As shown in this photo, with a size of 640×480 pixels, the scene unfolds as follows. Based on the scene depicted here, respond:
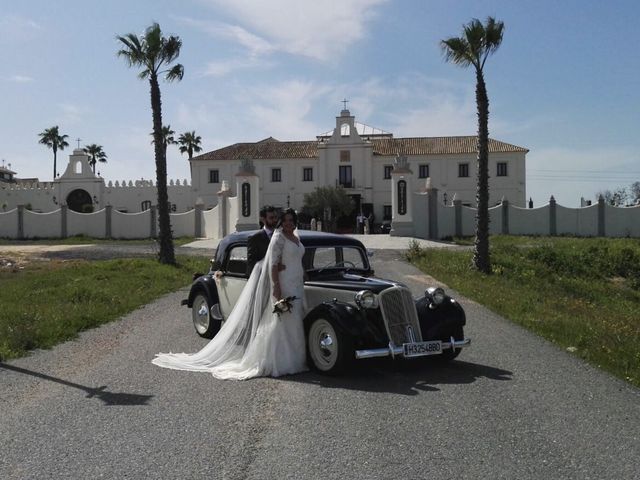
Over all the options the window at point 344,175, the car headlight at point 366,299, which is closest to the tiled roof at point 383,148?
the window at point 344,175

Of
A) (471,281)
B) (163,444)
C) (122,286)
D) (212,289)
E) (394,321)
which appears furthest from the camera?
(471,281)

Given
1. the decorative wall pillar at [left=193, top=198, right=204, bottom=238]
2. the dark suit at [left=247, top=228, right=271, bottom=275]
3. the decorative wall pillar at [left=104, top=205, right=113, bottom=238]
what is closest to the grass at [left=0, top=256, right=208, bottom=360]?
the dark suit at [left=247, top=228, right=271, bottom=275]

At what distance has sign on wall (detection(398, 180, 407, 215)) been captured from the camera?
120 feet

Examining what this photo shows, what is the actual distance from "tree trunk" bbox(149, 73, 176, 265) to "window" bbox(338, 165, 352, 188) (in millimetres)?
37730

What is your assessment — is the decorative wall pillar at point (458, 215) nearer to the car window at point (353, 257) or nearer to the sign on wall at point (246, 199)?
the sign on wall at point (246, 199)

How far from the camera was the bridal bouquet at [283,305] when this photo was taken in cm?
716

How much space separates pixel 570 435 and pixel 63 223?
42.9m

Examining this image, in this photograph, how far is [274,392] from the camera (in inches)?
254

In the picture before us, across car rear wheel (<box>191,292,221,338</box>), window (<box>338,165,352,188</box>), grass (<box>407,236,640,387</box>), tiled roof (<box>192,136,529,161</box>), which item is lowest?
grass (<box>407,236,640,387</box>)

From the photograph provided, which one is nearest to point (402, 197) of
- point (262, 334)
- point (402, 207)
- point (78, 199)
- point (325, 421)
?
point (402, 207)

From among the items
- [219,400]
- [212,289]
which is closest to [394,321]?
[219,400]

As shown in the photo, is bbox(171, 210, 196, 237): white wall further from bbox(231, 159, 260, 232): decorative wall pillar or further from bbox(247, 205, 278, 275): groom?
bbox(247, 205, 278, 275): groom

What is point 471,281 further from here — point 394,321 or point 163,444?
point 163,444

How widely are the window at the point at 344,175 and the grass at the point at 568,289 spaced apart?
93.0 feet
